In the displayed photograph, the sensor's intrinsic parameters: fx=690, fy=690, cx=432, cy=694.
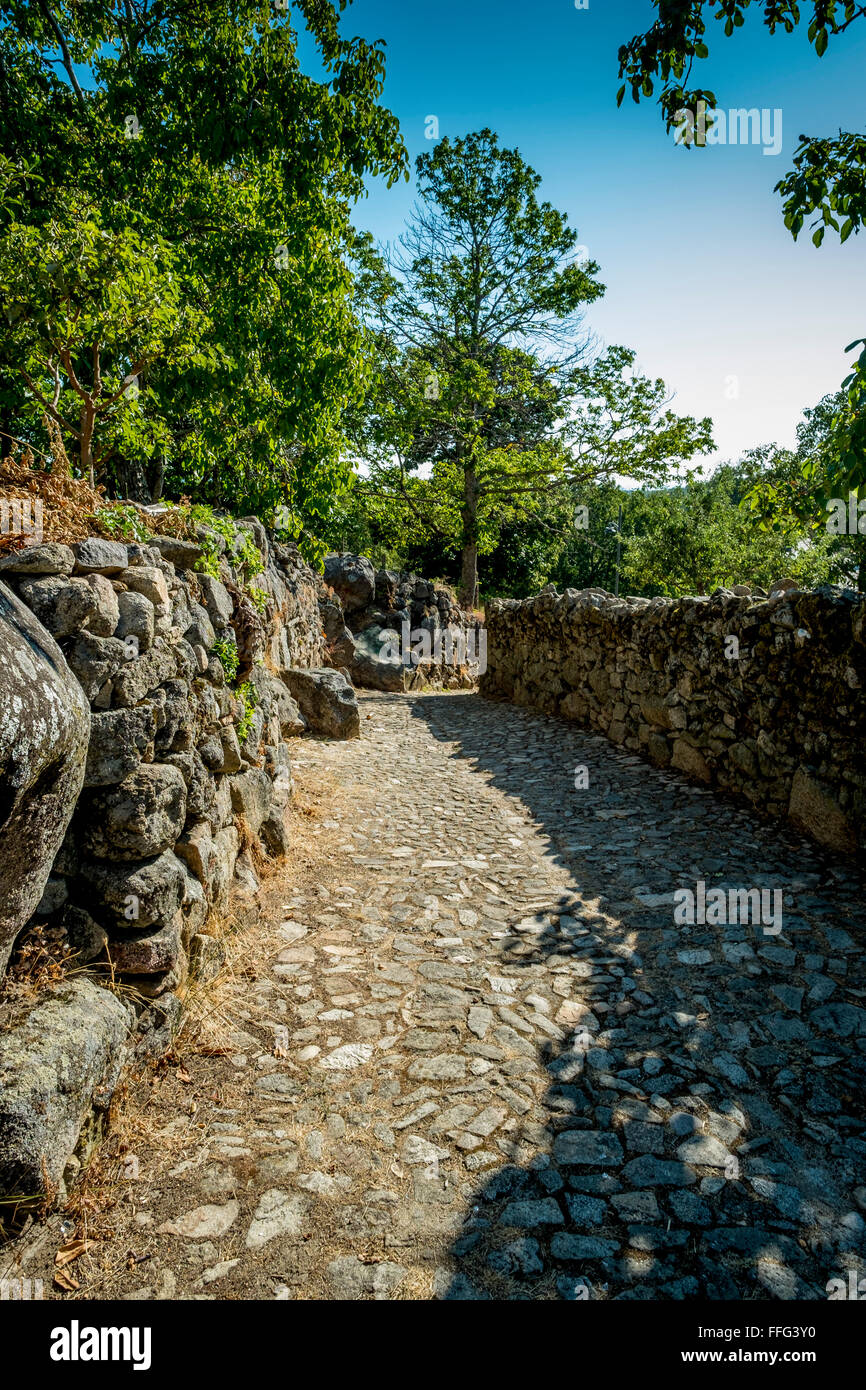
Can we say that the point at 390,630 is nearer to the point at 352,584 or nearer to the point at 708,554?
the point at 352,584

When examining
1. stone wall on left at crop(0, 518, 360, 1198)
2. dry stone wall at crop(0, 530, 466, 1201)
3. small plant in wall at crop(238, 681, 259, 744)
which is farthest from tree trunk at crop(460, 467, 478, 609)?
small plant in wall at crop(238, 681, 259, 744)

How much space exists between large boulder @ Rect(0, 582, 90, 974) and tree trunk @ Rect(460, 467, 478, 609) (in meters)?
19.4

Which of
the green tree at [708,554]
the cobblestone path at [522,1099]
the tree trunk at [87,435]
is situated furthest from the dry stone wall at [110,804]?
the green tree at [708,554]

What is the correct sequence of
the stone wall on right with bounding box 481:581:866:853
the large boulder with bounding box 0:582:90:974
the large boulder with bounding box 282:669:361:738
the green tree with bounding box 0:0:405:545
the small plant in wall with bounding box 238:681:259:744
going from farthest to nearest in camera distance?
the large boulder with bounding box 282:669:361:738, the green tree with bounding box 0:0:405:545, the stone wall on right with bounding box 481:581:866:853, the small plant in wall with bounding box 238:681:259:744, the large boulder with bounding box 0:582:90:974

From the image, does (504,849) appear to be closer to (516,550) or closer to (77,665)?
(77,665)

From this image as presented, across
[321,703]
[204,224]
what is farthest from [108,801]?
[204,224]

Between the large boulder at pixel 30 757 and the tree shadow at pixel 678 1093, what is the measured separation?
1975mm

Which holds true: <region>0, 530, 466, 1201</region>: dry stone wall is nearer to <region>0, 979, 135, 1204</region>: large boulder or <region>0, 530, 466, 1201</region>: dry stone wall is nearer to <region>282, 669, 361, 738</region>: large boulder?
<region>0, 979, 135, 1204</region>: large boulder

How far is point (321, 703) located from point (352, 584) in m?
7.60

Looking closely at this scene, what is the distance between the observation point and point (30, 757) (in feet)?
7.38

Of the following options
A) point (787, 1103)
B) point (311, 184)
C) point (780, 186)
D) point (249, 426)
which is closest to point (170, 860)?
point (787, 1103)

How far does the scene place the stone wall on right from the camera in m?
6.02

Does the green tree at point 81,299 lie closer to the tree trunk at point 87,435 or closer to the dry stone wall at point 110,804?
the tree trunk at point 87,435

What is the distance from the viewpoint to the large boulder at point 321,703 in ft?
A: 35.3
